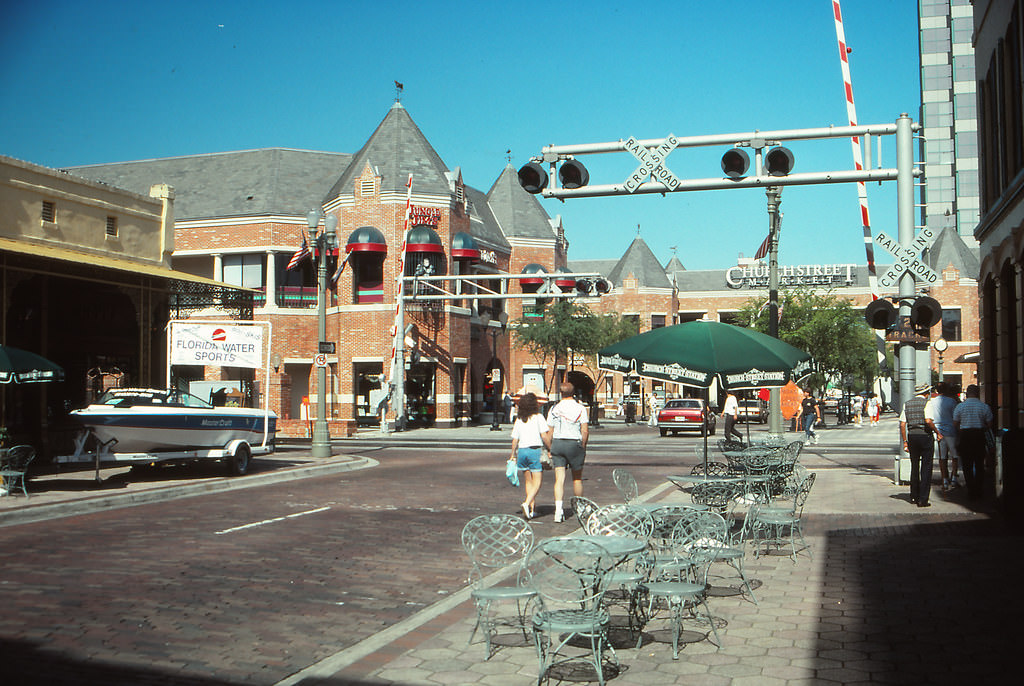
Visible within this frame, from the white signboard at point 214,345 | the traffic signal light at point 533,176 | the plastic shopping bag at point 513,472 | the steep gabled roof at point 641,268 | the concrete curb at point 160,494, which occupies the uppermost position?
the steep gabled roof at point 641,268

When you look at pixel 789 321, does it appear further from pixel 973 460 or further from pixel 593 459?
pixel 973 460

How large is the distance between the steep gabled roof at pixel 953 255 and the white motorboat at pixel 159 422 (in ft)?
201

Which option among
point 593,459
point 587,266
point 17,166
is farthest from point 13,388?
point 587,266

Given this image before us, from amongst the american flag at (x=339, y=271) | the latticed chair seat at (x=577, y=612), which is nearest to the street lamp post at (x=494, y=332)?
the american flag at (x=339, y=271)

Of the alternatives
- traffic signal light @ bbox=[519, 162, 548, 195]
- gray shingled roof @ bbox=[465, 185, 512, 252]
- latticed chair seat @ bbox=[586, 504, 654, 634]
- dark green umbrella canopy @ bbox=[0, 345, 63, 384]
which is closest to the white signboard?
dark green umbrella canopy @ bbox=[0, 345, 63, 384]

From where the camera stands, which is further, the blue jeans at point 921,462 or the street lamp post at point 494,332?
the street lamp post at point 494,332

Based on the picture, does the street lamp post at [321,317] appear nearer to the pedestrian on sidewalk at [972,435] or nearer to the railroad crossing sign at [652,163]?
the railroad crossing sign at [652,163]

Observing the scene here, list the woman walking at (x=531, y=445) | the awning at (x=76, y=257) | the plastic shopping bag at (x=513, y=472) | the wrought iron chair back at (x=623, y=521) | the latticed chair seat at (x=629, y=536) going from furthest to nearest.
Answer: the awning at (x=76, y=257) → the plastic shopping bag at (x=513, y=472) → the woman walking at (x=531, y=445) → the wrought iron chair back at (x=623, y=521) → the latticed chair seat at (x=629, y=536)

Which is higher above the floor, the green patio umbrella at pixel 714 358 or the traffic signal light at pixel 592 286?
the traffic signal light at pixel 592 286

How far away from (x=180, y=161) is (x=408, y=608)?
45927 mm

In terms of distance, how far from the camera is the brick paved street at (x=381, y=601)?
597cm

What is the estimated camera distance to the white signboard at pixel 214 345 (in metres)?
19.1

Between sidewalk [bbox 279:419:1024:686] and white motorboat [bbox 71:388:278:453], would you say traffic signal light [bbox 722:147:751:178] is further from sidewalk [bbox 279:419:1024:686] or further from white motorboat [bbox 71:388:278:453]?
white motorboat [bbox 71:388:278:453]

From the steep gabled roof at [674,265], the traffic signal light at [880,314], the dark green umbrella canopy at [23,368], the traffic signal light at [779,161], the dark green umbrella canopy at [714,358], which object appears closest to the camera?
the dark green umbrella canopy at [714,358]
